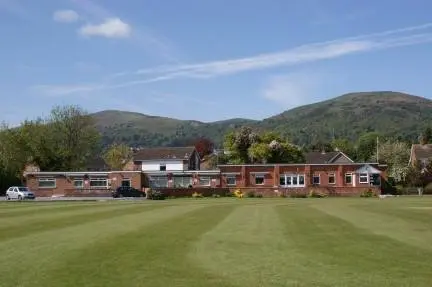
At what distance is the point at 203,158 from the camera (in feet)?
523

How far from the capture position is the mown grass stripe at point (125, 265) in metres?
Answer: 11.8

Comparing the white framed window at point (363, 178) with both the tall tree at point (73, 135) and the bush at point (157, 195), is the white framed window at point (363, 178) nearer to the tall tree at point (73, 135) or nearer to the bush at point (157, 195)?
the bush at point (157, 195)

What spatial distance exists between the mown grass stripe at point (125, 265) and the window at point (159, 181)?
75232mm

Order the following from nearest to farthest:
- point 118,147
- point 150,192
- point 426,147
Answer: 1. point 150,192
2. point 426,147
3. point 118,147

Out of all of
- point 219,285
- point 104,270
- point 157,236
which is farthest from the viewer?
point 157,236

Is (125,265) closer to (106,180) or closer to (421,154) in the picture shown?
(106,180)

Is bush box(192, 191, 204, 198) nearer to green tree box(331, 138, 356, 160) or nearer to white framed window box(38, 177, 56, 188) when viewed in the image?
white framed window box(38, 177, 56, 188)

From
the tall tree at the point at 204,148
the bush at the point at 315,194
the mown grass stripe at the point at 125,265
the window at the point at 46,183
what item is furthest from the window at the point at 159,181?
the mown grass stripe at the point at 125,265

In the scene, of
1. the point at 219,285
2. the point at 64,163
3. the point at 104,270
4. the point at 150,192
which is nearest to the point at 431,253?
the point at 219,285

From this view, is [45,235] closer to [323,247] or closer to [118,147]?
[323,247]

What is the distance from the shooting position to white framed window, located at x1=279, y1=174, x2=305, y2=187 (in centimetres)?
9325

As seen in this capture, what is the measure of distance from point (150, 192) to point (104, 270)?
63677 mm

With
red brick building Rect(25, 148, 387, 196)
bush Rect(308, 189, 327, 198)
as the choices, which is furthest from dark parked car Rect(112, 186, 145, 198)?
bush Rect(308, 189, 327, 198)

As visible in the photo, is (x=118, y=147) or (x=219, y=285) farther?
(x=118, y=147)
